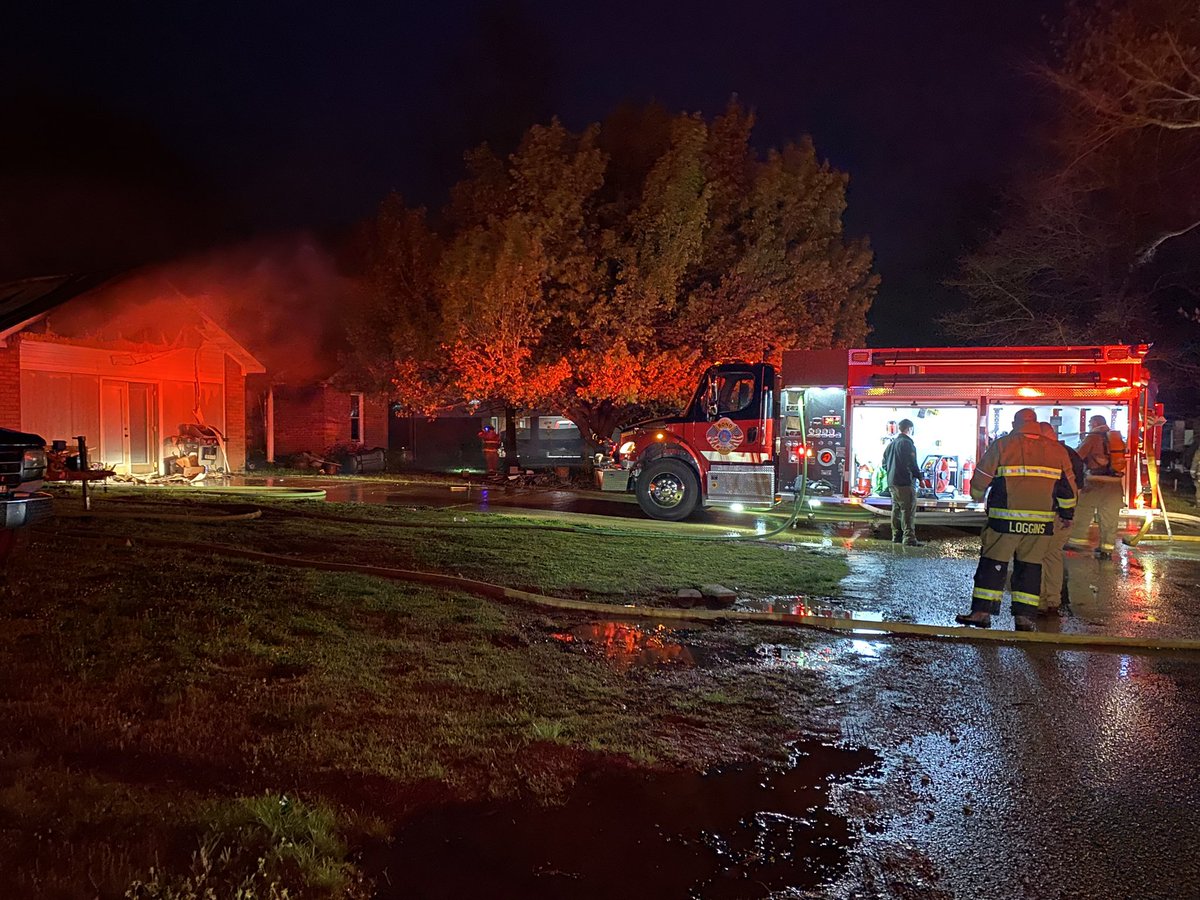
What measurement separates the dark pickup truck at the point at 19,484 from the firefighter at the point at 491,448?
12.6 meters

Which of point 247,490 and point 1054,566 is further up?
point 247,490

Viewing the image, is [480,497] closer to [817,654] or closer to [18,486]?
[18,486]

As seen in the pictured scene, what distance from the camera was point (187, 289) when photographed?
1830 cm

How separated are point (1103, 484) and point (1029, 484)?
4013mm

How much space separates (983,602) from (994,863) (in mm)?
3870

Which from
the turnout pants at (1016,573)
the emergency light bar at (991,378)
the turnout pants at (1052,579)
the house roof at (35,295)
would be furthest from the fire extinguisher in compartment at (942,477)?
the house roof at (35,295)

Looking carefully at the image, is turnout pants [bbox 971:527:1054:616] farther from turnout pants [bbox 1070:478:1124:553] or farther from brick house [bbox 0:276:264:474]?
brick house [bbox 0:276:264:474]

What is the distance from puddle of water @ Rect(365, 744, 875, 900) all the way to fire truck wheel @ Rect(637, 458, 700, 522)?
959 cm

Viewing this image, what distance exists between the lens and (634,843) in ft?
11.0

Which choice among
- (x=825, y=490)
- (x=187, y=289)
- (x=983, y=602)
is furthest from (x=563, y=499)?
(x=983, y=602)

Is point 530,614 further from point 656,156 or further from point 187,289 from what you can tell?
point 187,289

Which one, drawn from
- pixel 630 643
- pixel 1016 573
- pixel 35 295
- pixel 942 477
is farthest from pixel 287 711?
pixel 35 295

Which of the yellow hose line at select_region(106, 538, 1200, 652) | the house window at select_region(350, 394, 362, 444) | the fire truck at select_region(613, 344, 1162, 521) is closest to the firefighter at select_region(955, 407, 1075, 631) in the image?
the yellow hose line at select_region(106, 538, 1200, 652)

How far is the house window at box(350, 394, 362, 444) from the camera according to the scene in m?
27.4
